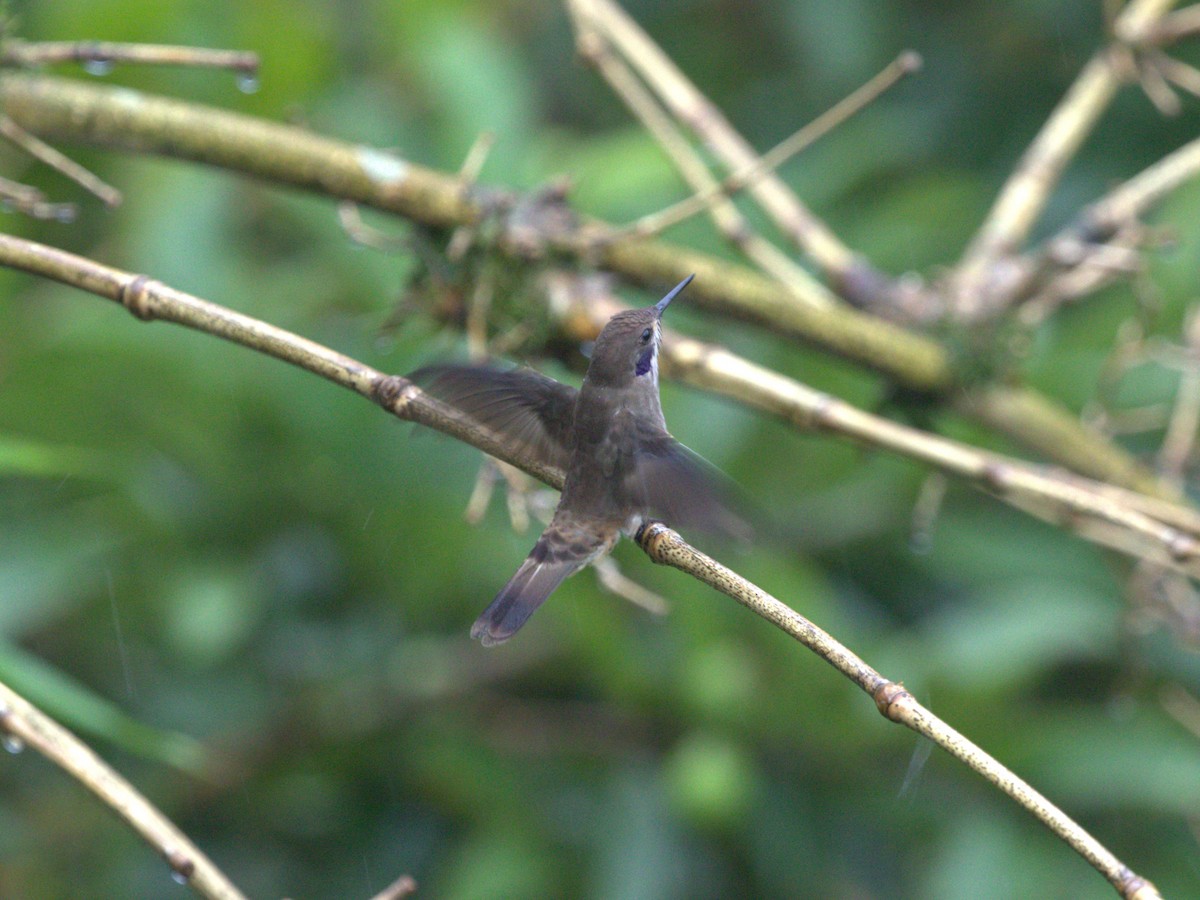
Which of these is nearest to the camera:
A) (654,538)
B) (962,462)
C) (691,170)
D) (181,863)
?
(181,863)

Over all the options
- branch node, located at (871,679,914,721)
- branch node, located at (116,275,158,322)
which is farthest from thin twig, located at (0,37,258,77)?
branch node, located at (871,679,914,721)

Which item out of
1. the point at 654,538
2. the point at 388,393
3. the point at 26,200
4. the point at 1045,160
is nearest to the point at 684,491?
the point at 654,538

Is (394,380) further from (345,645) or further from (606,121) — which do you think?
(606,121)

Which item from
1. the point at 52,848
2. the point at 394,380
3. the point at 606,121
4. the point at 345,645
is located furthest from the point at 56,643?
the point at 606,121

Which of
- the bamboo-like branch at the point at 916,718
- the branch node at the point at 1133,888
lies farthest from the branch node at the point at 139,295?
the branch node at the point at 1133,888

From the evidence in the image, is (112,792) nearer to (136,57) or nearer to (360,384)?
(360,384)
